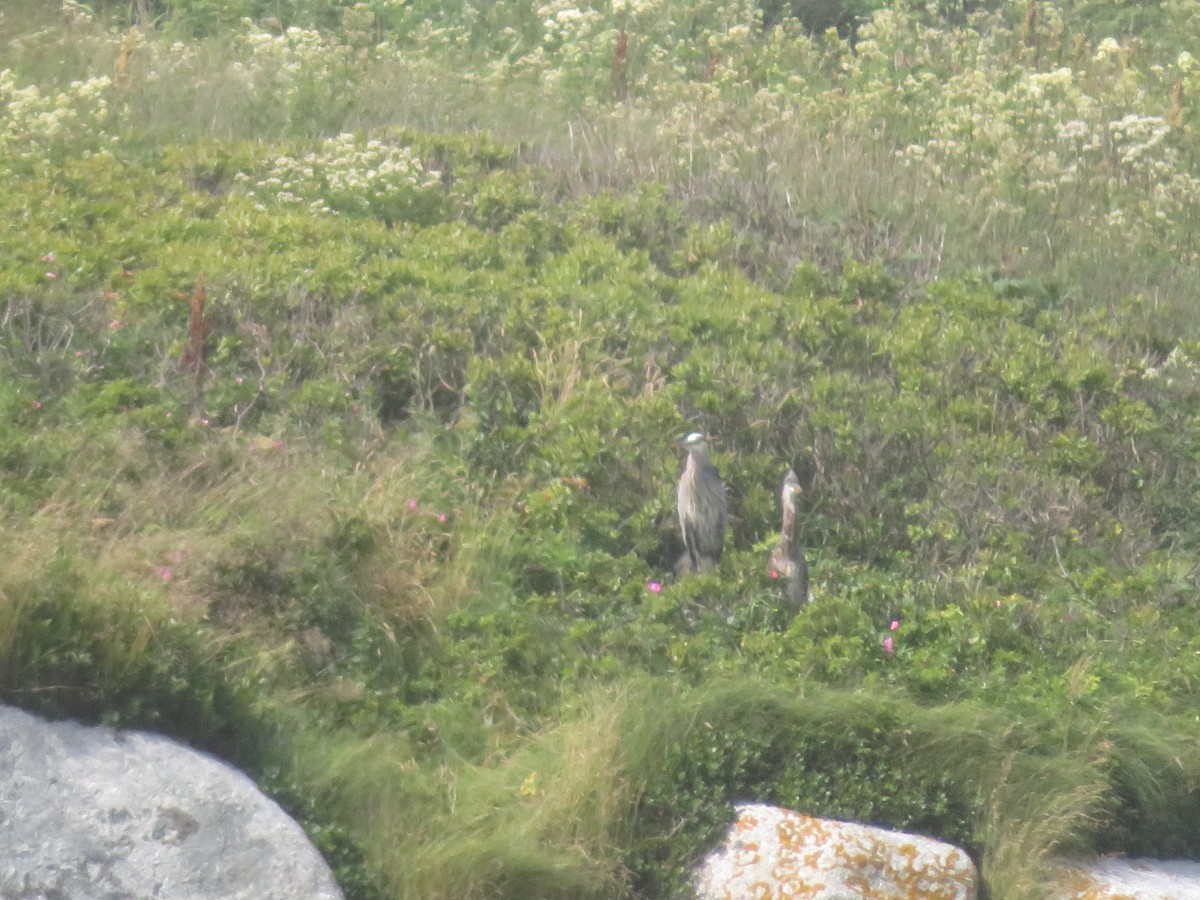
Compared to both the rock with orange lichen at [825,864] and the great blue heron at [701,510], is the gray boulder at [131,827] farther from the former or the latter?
the great blue heron at [701,510]

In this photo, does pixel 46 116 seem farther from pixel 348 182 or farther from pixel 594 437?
pixel 594 437

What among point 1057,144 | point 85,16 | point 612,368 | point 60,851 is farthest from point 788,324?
point 85,16

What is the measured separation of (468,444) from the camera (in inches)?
318

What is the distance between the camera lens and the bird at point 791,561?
7.16 meters

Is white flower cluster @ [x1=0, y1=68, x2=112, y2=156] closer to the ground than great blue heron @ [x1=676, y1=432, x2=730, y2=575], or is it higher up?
higher up

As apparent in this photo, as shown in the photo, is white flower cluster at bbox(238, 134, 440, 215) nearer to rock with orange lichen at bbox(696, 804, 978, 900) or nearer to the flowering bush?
the flowering bush

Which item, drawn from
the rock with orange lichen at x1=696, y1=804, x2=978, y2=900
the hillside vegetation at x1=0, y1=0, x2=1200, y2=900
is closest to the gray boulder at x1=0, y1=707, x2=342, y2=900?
the hillside vegetation at x1=0, y1=0, x2=1200, y2=900

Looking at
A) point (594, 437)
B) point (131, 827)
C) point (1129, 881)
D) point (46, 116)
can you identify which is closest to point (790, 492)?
point (594, 437)

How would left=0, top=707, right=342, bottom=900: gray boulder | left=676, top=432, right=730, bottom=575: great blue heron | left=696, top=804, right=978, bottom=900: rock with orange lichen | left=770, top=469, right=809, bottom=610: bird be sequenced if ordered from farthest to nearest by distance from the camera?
left=676, top=432, right=730, bottom=575: great blue heron, left=770, top=469, right=809, bottom=610: bird, left=696, top=804, right=978, bottom=900: rock with orange lichen, left=0, top=707, right=342, bottom=900: gray boulder

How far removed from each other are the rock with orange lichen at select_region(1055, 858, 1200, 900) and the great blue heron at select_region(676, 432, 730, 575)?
7.15 feet

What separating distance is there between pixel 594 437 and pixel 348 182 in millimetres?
3144

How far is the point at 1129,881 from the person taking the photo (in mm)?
5961

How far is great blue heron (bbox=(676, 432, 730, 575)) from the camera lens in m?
7.34

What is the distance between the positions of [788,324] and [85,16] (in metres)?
6.95
